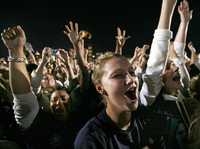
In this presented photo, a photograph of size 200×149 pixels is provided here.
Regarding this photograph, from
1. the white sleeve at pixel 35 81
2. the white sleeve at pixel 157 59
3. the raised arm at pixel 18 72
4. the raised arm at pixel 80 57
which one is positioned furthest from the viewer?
the white sleeve at pixel 35 81

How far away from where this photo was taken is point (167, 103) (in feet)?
10.7

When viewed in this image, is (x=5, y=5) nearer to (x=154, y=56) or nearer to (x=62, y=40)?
(x=62, y=40)

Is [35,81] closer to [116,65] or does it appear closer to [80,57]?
[80,57]

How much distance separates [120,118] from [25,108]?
1.77ft

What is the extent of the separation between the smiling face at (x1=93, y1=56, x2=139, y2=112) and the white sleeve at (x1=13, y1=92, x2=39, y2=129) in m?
0.42

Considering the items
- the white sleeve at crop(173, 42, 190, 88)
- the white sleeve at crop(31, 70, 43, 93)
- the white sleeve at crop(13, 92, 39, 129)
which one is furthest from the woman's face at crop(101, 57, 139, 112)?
the white sleeve at crop(173, 42, 190, 88)

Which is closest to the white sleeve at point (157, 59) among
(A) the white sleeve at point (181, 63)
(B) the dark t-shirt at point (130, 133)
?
(B) the dark t-shirt at point (130, 133)

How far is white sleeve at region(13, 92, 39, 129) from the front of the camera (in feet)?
8.26

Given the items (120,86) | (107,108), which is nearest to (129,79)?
(120,86)

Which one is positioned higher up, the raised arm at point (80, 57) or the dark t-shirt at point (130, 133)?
the raised arm at point (80, 57)

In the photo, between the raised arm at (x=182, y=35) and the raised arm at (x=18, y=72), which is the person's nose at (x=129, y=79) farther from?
the raised arm at (x=182, y=35)

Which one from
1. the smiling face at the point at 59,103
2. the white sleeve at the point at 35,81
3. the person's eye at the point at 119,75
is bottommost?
the smiling face at the point at 59,103

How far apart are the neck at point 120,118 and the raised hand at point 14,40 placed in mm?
603

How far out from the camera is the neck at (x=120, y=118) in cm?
241
